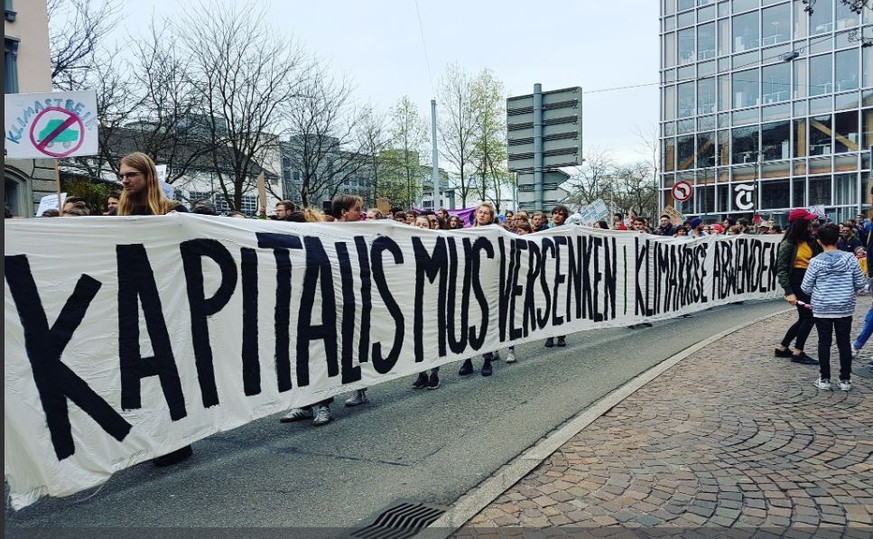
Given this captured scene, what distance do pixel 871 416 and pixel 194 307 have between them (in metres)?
5.31

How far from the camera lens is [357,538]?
10.7 ft

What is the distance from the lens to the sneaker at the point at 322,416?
515 centimetres

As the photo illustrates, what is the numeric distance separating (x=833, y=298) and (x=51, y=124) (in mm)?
8089

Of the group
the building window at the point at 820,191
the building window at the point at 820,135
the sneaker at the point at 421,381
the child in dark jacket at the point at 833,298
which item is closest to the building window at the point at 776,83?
the building window at the point at 820,135

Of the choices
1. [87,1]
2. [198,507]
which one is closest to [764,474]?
[198,507]

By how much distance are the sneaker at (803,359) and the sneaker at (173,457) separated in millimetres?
6516

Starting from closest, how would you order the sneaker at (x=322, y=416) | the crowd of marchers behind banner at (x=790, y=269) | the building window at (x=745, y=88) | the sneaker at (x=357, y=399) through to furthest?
the crowd of marchers behind banner at (x=790, y=269) → the sneaker at (x=322, y=416) → the sneaker at (x=357, y=399) → the building window at (x=745, y=88)

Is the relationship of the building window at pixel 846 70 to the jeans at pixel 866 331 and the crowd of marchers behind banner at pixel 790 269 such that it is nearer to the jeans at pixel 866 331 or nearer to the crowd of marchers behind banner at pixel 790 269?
the crowd of marchers behind banner at pixel 790 269

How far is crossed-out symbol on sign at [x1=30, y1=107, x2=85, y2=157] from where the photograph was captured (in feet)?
21.4

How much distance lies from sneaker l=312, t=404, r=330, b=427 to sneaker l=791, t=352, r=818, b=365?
5.40 meters

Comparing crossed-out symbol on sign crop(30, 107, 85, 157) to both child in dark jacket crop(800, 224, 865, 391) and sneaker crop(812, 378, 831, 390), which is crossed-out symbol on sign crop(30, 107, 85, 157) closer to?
child in dark jacket crop(800, 224, 865, 391)

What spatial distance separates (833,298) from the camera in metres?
6.11

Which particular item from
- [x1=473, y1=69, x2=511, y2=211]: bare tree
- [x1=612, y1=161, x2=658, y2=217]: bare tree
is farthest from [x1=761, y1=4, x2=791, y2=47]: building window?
[x1=612, y1=161, x2=658, y2=217]: bare tree

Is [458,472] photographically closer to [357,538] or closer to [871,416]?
[357,538]
